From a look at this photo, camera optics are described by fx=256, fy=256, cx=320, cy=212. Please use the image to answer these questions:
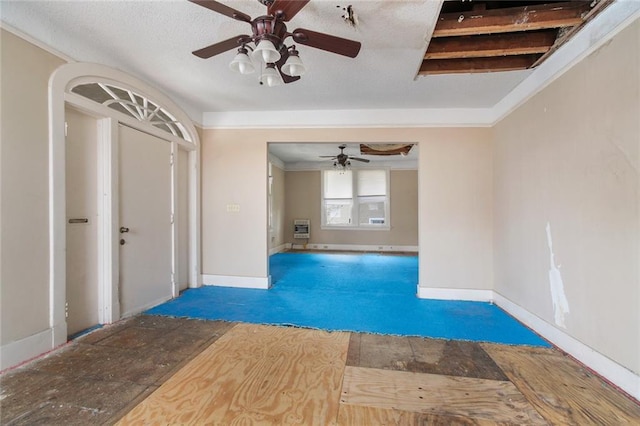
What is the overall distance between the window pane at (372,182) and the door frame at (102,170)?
5197 mm

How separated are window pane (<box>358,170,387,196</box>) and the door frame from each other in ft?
17.0

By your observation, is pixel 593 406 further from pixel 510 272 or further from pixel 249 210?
pixel 249 210

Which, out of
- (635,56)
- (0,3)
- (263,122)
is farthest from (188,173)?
(635,56)

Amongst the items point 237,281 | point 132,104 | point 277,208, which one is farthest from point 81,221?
point 277,208

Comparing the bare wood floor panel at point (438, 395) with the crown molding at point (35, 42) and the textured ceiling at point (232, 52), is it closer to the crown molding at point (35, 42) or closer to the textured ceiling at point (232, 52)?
Answer: the textured ceiling at point (232, 52)

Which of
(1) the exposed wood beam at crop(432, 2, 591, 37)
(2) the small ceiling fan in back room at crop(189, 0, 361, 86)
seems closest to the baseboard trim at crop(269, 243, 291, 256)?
(2) the small ceiling fan in back room at crop(189, 0, 361, 86)

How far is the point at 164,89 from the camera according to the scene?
3289mm

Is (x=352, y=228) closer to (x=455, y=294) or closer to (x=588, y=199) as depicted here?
(x=455, y=294)

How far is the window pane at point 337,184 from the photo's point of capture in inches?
321

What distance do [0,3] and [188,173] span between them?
93.0 inches

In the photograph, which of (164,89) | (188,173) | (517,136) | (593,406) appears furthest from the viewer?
(188,173)

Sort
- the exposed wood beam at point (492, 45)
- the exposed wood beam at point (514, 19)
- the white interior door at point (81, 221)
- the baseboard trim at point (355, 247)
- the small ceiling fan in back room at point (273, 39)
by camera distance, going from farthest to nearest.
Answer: the baseboard trim at point (355, 247)
the white interior door at point (81, 221)
the exposed wood beam at point (492, 45)
the exposed wood beam at point (514, 19)
the small ceiling fan in back room at point (273, 39)

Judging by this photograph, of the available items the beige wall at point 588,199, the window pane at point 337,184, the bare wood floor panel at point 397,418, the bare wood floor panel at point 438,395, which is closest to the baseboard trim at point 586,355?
the beige wall at point 588,199

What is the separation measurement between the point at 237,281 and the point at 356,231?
468 cm
